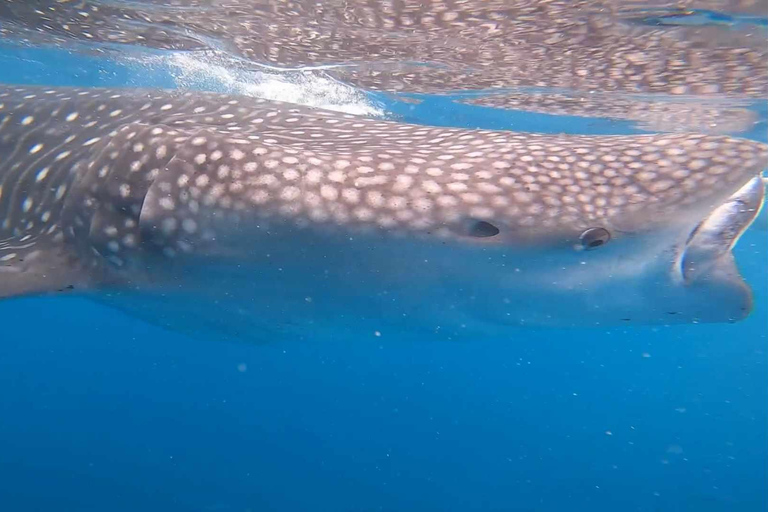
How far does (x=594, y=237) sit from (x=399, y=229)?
0.97 meters

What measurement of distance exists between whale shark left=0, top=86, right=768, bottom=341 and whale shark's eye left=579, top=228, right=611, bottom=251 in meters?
0.01

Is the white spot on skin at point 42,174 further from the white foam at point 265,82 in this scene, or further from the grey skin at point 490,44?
the white foam at point 265,82

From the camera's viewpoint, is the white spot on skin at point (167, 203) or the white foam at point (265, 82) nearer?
→ the white spot on skin at point (167, 203)

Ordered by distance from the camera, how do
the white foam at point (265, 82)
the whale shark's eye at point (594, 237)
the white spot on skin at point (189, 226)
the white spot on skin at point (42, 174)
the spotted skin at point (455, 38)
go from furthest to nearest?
1. the white foam at point (265, 82)
2. the spotted skin at point (455, 38)
3. the white spot on skin at point (42, 174)
4. the white spot on skin at point (189, 226)
5. the whale shark's eye at point (594, 237)

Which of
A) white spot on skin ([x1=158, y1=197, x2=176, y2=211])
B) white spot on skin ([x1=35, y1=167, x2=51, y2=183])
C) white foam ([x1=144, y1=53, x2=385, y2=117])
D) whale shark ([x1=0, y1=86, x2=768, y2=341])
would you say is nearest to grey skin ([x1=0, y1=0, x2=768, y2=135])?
white foam ([x1=144, y1=53, x2=385, y2=117])

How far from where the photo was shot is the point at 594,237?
102 inches

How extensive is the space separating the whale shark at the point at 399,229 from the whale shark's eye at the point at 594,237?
0.05ft

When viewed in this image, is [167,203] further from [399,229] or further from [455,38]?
[455,38]

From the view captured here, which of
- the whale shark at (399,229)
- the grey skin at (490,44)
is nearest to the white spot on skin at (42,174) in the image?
the whale shark at (399,229)

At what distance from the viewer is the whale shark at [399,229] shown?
2.65m

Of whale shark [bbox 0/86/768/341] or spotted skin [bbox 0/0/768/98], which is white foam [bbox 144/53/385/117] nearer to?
spotted skin [bbox 0/0/768/98]

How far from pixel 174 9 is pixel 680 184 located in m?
7.59

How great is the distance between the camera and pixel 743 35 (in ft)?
20.8

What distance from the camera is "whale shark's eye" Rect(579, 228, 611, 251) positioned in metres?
2.58
